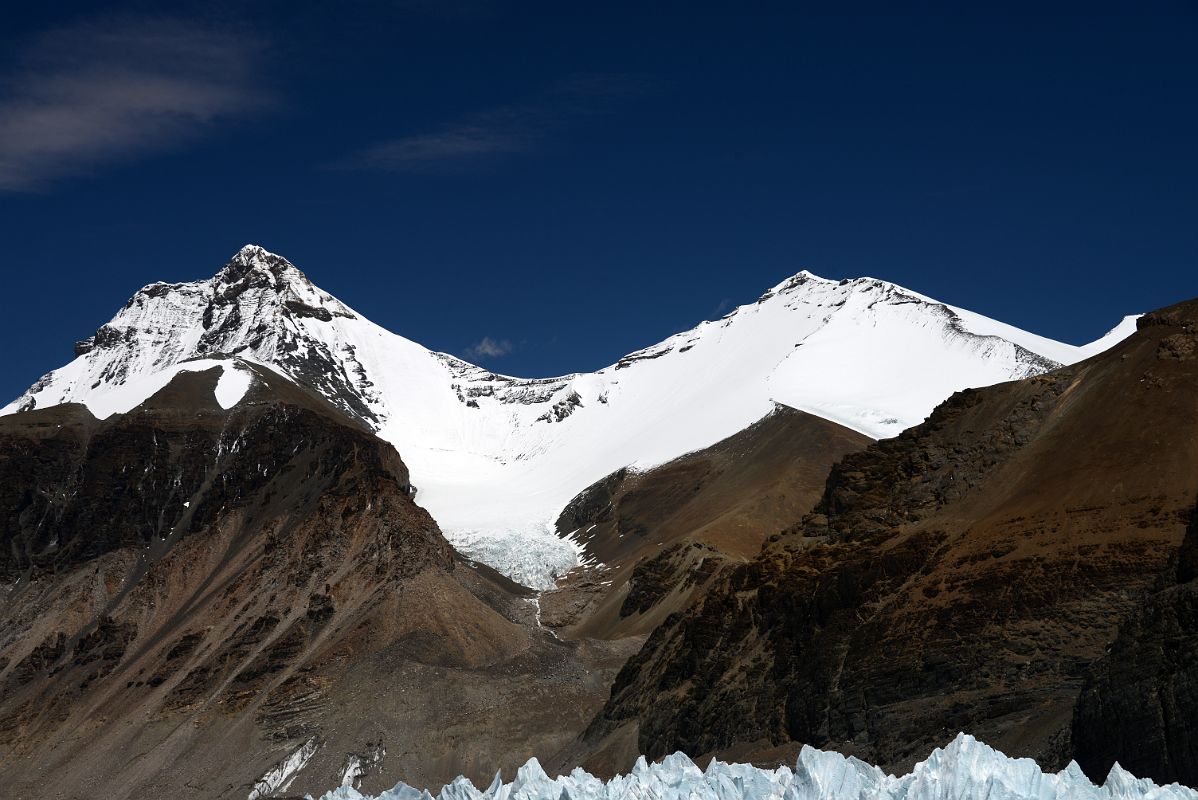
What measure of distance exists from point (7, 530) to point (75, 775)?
6531cm

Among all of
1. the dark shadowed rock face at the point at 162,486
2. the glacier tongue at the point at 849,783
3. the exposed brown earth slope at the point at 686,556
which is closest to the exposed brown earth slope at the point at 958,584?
the glacier tongue at the point at 849,783

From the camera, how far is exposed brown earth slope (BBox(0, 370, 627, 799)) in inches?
5007

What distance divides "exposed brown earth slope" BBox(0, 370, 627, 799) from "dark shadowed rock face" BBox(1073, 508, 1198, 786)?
67.7 m

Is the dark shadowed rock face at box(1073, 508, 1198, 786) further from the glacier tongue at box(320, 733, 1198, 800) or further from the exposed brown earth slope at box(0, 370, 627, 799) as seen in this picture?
the exposed brown earth slope at box(0, 370, 627, 799)

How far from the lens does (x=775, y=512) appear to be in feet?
587

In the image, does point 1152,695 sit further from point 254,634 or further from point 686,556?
point 254,634

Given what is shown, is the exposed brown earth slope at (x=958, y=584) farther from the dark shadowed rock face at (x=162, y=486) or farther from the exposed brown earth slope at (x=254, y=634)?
the dark shadowed rock face at (x=162, y=486)

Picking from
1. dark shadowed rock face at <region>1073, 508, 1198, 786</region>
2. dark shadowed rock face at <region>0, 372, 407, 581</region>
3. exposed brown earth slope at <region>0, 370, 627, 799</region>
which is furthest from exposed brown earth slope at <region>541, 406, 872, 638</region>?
dark shadowed rock face at <region>1073, 508, 1198, 786</region>

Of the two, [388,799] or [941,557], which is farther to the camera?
[941,557]

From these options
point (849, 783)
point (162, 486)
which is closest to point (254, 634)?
point (162, 486)

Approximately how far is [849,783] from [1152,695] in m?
13.9

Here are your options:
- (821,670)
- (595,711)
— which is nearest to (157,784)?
(595,711)

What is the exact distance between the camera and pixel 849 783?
46656mm

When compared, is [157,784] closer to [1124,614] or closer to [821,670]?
[821,670]
